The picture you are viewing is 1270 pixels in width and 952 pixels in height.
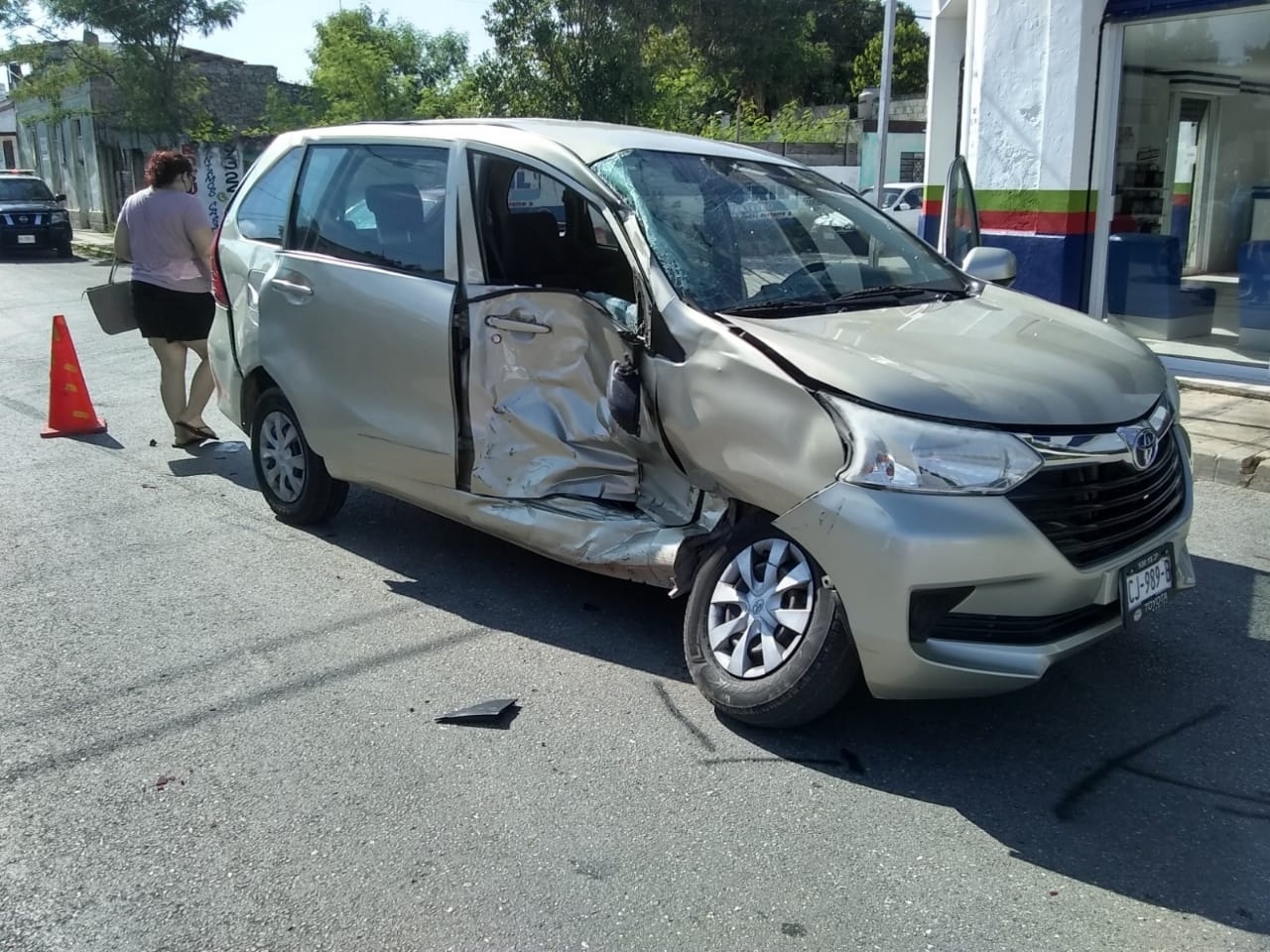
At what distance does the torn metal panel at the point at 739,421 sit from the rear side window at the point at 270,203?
2.64 meters

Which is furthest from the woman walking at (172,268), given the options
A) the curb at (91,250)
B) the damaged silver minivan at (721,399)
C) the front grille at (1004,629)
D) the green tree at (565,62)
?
the curb at (91,250)

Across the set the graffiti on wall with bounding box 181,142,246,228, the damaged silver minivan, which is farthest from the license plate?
the graffiti on wall with bounding box 181,142,246,228

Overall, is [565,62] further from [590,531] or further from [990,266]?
[590,531]

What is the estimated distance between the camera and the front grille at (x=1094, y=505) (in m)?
3.43

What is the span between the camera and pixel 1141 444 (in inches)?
143

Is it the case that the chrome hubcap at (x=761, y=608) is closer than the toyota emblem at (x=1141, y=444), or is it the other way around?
the toyota emblem at (x=1141, y=444)

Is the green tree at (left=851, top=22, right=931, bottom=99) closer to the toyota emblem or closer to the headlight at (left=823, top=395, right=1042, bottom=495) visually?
the toyota emblem

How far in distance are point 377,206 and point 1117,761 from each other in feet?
12.3

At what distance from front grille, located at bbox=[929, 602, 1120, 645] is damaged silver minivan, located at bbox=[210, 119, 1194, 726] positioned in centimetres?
1

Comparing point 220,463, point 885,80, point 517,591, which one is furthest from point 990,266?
point 885,80

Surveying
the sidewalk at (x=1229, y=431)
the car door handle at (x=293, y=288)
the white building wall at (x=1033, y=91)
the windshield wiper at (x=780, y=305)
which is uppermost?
the white building wall at (x=1033, y=91)

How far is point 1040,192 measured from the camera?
31.7ft

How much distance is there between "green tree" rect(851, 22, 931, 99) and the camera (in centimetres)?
4441

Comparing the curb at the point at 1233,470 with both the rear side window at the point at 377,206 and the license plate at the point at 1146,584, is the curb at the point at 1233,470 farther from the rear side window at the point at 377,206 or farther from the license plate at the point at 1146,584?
the rear side window at the point at 377,206
